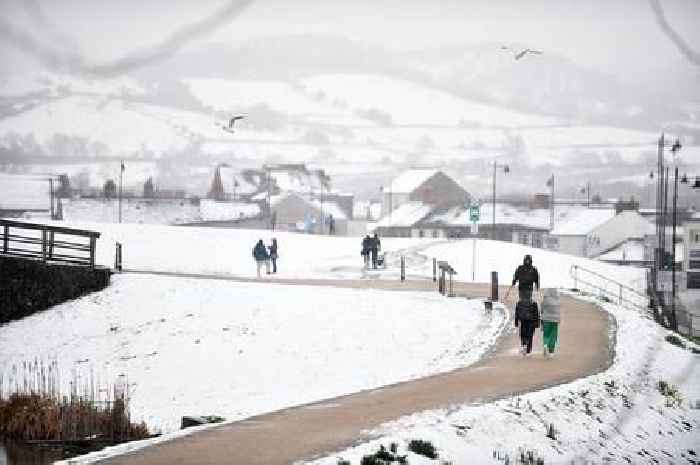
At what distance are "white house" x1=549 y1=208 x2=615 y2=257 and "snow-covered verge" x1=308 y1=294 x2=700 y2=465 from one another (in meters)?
95.2

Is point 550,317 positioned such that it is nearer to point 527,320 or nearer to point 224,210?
point 527,320

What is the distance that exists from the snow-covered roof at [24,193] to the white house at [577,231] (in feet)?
176

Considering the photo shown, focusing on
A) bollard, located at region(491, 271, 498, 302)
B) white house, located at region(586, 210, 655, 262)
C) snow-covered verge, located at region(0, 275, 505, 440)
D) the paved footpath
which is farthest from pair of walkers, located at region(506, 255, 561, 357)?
white house, located at region(586, 210, 655, 262)

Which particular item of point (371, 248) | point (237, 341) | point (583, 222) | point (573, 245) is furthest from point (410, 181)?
point (237, 341)

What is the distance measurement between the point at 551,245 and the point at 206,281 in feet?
281

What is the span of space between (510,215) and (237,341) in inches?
3804

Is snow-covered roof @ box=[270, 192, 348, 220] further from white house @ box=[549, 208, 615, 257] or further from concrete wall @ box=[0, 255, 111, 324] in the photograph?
concrete wall @ box=[0, 255, 111, 324]

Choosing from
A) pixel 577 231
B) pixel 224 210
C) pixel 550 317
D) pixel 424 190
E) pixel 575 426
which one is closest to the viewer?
pixel 575 426

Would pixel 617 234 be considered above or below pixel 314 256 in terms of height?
above

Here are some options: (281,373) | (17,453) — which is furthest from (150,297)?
(17,453)

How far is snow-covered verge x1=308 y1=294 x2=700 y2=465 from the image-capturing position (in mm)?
16172

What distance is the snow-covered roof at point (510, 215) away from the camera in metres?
128

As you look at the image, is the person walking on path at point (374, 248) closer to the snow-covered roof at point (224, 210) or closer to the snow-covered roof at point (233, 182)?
the snow-covered roof at point (224, 210)

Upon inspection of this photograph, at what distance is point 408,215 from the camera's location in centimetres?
13788
